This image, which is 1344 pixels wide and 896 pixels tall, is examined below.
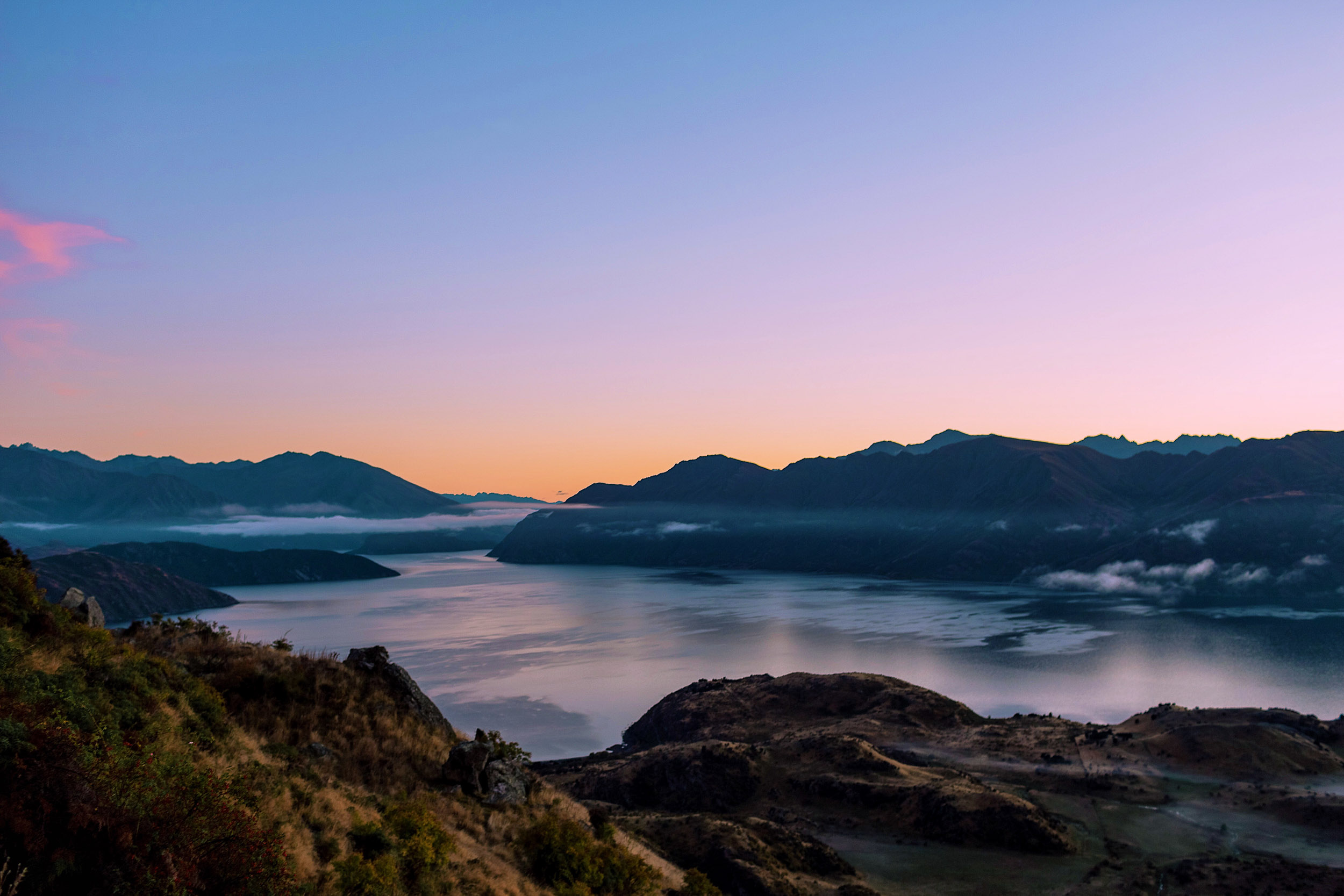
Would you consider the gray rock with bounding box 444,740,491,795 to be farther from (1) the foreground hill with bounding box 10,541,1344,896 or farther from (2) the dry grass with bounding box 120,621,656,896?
(2) the dry grass with bounding box 120,621,656,896

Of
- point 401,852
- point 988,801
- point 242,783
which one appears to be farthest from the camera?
point 988,801

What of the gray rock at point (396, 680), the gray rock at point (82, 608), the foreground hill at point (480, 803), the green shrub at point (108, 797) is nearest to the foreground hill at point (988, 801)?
the foreground hill at point (480, 803)

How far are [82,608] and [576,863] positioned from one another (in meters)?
13.6

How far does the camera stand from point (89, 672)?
13672 mm

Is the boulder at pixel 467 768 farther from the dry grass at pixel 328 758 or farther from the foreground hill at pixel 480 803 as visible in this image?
the dry grass at pixel 328 758

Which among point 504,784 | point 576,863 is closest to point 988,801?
point 504,784

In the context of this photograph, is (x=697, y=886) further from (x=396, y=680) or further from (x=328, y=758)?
(x=328, y=758)

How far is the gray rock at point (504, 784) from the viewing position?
68.7ft

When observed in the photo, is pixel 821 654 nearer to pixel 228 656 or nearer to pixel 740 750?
pixel 740 750

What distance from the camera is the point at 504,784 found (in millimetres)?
21750

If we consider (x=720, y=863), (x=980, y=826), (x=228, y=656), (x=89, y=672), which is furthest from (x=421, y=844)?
(x=980, y=826)

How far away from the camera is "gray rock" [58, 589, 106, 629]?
18.2m

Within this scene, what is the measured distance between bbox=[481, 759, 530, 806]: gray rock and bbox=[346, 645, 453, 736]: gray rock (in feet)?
8.20

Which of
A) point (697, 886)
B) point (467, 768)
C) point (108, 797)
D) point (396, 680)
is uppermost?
Answer: point (108, 797)
